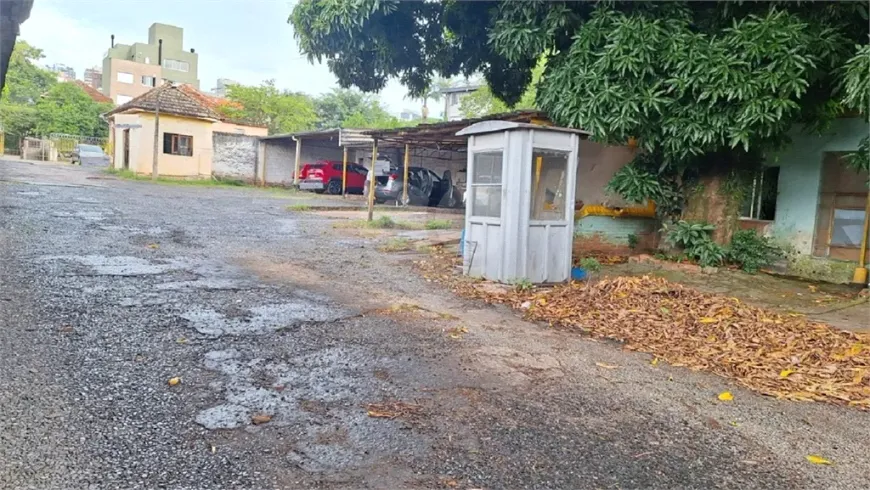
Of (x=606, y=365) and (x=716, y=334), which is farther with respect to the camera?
(x=716, y=334)

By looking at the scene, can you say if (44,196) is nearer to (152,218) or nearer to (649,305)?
(152,218)

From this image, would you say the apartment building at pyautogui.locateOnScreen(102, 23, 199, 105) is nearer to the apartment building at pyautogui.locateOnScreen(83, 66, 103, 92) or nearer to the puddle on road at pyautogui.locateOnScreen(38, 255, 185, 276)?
the apartment building at pyautogui.locateOnScreen(83, 66, 103, 92)

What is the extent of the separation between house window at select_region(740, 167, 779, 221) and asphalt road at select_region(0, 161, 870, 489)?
6.17 m

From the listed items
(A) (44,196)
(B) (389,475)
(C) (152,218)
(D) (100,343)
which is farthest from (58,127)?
(B) (389,475)

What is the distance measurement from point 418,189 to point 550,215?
14256mm

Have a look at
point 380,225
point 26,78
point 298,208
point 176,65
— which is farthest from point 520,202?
point 176,65

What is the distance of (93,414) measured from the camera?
10.1 feet

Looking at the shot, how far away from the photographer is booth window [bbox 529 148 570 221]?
24.8 ft

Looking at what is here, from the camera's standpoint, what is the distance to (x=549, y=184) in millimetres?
7730

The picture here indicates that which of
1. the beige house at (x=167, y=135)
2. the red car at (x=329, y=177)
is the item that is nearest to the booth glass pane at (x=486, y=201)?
the red car at (x=329, y=177)

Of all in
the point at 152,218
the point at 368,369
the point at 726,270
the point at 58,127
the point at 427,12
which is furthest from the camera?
the point at 58,127

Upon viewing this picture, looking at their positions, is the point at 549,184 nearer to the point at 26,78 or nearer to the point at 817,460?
the point at 817,460

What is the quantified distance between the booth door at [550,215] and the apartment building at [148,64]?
6133 centimetres

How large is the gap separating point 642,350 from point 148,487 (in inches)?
157
